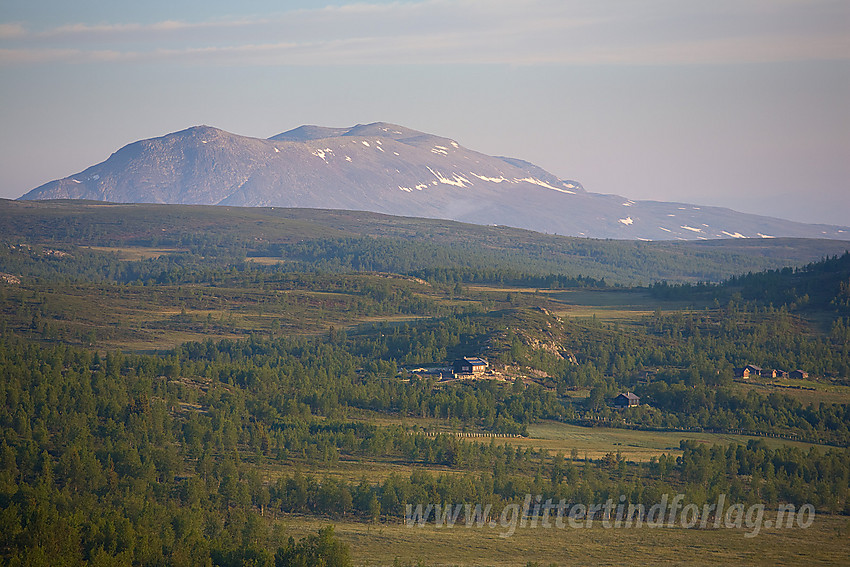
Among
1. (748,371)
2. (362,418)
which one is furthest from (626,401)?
(362,418)

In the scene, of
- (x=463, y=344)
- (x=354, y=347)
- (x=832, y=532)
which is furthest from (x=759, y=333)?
(x=832, y=532)

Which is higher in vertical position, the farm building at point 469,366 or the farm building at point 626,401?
the farm building at point 469,366

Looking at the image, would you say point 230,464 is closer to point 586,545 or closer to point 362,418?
point 362,418

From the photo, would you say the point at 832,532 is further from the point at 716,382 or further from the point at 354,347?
the point at 354,347

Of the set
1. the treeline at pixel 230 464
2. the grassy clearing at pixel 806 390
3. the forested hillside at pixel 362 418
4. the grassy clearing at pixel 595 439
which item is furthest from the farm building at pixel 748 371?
the treeline at pixel 230 464

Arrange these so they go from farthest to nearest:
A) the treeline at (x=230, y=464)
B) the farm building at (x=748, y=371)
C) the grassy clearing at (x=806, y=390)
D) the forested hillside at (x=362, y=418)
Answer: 1. the farm building at (x=748, y=371)
2. the grassy clearing at (x=806, y=390)
3. the forested hillside at (x=362, y=418)
4. the treeline at (x=230, y=464)

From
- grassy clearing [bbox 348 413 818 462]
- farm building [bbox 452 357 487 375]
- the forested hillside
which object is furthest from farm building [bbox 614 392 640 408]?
farm building [bbox 452 357 487 375]

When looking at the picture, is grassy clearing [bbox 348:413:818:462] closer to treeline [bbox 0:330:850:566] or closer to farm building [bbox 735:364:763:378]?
treeline [bbox 0:330:850:566]

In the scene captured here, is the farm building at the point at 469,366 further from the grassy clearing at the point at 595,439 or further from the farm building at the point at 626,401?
the grassy clearing at the point at 595,439
